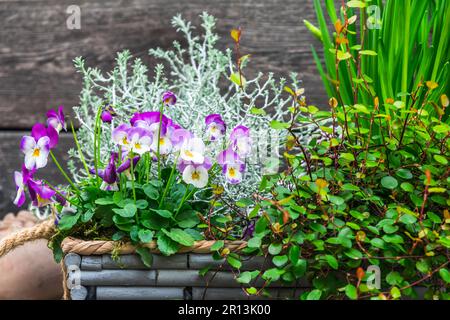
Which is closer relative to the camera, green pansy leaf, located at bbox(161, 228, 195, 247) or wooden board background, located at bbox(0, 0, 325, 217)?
green pansy leaf, located at bbox(161, 228, 195, 247)

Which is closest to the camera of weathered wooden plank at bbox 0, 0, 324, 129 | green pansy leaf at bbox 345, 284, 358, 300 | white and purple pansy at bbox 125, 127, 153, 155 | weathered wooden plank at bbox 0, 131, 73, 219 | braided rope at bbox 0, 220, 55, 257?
green pansy leaf at bbox 345, 284, 358, 300

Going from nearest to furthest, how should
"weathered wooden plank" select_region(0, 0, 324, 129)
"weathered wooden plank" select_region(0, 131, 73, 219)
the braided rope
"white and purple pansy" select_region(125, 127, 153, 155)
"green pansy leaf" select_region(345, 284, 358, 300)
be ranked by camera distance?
"green pansy leaf" select_region(345, 284, 358, 300)
"white and purple pansy" select_region(125, 127, 153, 155)
the braided rope
"weathered wooden plank" select_region(0, 0, 324, 129)
"weathered wooden plank" select_region(0, 131, 73, 219)

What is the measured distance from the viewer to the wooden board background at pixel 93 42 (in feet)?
5.82

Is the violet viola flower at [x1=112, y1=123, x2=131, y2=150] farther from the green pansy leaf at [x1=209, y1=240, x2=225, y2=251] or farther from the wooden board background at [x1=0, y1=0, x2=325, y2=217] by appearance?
the wooden board background at [x1=0, y1=0, x2=325, y2=217]

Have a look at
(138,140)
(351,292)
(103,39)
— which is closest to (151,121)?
(138,140)

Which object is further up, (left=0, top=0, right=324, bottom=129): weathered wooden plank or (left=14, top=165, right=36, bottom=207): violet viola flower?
(left=0, top=0, right=324, bottom=129): weathered wooden plank

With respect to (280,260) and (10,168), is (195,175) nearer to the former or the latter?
(280,260)

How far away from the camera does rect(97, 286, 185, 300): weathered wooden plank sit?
3.27 feet

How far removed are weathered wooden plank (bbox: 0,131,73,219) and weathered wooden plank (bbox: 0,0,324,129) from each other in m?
0.04

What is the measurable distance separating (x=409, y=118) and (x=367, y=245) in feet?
0.79

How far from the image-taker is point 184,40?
5.81 ft

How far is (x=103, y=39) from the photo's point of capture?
1.83m

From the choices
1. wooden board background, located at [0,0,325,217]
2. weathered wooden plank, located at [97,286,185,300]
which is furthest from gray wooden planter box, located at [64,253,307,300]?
wooden board background, located at [0,0,325,217]
